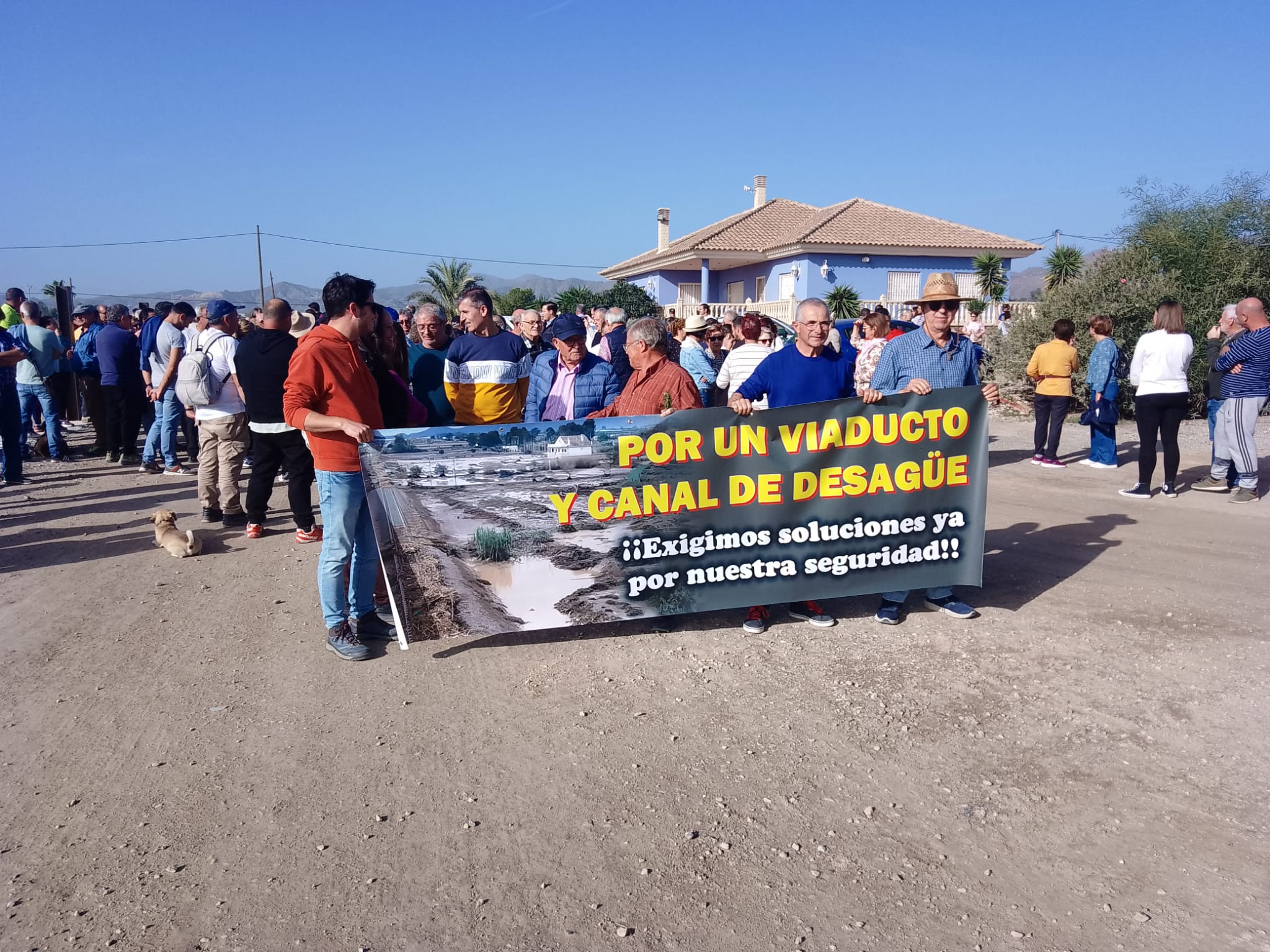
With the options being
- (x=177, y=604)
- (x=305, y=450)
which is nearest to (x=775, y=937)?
(x=177, y=604)

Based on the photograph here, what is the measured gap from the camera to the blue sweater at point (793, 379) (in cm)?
520

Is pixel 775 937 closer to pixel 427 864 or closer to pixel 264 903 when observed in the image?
pixel 427 864

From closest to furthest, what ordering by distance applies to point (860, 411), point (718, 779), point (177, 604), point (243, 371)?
point (718, 779) → point (860, 411) → point (177, 604) → point (243, 371)

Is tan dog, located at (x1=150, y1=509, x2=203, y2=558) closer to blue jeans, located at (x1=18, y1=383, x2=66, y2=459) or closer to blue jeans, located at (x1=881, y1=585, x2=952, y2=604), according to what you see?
blue jeans, located at (x1=881, y1=585, x2=952, y2=604)

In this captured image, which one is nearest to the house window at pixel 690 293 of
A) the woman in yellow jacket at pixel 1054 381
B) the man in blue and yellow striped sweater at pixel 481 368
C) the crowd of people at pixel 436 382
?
the crowd of people at pixel 436 382

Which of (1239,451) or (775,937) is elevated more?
(1239,451)

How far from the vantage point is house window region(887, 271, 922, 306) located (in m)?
35.8

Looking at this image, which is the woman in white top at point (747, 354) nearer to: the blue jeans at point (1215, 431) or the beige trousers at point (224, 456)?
the beige trousers at point (224, 456)

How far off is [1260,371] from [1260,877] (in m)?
6.86

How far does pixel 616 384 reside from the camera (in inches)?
238

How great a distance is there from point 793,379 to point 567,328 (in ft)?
5.23

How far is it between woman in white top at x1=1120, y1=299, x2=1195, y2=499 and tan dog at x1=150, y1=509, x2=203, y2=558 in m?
8.89

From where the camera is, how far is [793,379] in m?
5.20

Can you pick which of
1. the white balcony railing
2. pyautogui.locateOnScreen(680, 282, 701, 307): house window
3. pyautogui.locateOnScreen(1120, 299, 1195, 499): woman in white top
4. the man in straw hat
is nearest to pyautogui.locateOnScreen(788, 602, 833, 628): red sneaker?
the man in straw hat
